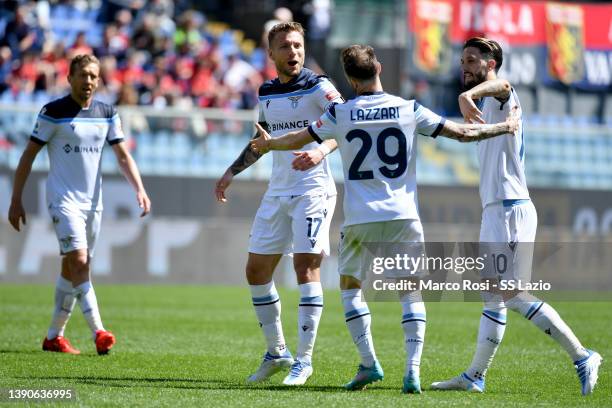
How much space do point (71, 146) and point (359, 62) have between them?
3658mm

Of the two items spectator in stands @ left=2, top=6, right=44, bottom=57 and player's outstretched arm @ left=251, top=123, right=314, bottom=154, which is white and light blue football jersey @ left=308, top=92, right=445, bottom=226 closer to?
player's outstretched arm @ left=251, top=123, right=314, bottom=154

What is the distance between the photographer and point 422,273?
25.1 feet

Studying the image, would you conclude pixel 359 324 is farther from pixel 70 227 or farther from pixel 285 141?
pixel 70 227

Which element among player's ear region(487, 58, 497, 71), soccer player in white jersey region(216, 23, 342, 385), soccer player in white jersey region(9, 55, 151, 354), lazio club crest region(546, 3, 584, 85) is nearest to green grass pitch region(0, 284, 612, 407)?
soccer player in white jersey region(216, 23, 342, 385)

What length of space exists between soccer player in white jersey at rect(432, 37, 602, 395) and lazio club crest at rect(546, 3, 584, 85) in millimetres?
20245

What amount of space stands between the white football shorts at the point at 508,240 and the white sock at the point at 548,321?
0.17 metres

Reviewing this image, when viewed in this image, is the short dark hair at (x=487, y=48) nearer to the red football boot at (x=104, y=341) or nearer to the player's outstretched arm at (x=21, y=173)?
the red football boot at (x=104, y=341)

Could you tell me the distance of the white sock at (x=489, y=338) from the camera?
8008 millimetres

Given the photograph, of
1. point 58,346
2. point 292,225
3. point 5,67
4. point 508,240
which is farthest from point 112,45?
point 508,240

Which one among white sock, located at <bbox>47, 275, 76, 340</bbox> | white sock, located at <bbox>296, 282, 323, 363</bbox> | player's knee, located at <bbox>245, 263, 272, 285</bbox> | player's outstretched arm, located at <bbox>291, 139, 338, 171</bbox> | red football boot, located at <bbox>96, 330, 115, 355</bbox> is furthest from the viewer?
white sock, located at <bbox>47, 275, 76, 340</bbox>

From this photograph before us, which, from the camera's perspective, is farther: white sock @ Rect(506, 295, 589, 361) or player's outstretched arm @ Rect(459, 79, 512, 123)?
white sock @ Rect(506, 295, 589, 361)

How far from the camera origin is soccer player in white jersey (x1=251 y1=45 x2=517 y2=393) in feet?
24.7

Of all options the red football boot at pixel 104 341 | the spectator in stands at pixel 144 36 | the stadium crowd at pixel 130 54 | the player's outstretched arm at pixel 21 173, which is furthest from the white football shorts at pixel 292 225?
the spectator in stands at pixel 144 36

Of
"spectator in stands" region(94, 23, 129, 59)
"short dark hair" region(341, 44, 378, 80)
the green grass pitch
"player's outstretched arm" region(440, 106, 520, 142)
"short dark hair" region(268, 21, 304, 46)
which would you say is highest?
"spectator in stands" region(94, 23, 129, 59)
